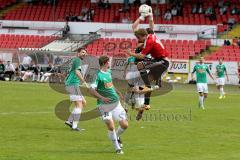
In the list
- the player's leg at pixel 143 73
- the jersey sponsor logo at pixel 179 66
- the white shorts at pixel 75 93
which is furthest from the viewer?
the jersey sponsor logo at pixel 179 66

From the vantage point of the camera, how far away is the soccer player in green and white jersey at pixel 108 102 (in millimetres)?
15148

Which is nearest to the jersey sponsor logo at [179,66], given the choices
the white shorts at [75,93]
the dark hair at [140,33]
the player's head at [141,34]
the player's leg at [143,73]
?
the white shorts at [75,93]

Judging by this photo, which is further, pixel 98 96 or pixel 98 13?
pixel 98 13

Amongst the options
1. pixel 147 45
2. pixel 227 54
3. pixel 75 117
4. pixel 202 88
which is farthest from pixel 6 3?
pixel 147 45

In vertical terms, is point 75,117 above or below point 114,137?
below

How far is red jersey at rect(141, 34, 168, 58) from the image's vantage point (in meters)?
17.6

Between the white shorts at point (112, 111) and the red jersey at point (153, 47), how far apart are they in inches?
103

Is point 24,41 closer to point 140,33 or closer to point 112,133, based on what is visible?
point 140,33

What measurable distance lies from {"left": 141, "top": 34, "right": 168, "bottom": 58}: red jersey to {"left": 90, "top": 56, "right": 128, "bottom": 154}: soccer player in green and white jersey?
235cm

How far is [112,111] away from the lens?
50.2 ft

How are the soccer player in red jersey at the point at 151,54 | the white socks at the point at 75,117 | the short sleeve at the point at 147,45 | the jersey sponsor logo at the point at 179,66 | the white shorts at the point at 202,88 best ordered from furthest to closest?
the jersey sponsor logo at the point at 179,66 < the white shorts at the point at 202,88 < the white socks at the point at 75,117 < the short sleeve at the point at 147,45 < the soccer player in red jersey at the point at 151,54

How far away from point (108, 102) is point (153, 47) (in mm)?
3080

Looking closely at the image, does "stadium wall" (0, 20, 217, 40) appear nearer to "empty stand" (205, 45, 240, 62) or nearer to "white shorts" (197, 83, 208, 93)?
"empty stand" (205, 45, 240, 62)

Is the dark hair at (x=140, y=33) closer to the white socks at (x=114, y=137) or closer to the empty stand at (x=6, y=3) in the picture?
the white socks at (x=114, y=137)
